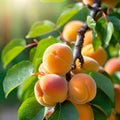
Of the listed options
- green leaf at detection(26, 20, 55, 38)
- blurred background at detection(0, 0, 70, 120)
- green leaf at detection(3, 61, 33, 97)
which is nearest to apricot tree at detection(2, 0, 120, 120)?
green leaf at detection(3, 61, 33, 97)

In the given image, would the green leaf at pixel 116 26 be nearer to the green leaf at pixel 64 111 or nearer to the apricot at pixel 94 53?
the apricot at pixel 94 53

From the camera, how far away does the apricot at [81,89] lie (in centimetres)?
73

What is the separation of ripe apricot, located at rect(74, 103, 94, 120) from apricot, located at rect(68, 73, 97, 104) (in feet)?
0.06

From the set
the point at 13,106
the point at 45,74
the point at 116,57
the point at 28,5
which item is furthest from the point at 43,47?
the point at 13,106

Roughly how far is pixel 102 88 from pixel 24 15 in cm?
312

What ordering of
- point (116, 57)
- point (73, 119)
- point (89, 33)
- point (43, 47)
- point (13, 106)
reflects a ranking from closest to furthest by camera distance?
point (73, 119) < point (43, 47) < point (89, 33) < point (116, 57) < point (13, 106)

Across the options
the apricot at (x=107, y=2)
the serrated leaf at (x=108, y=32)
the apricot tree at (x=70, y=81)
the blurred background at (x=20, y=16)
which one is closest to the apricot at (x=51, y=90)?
the apricot tree at (x=70, y=81)

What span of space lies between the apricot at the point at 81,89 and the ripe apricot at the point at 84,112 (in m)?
0.02

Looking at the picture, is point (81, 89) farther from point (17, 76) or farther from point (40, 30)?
point (40, 30)

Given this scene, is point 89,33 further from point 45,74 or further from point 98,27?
point 45,74

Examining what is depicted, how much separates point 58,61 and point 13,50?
33 cm

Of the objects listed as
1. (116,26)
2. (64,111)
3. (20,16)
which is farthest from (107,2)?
(20,16)

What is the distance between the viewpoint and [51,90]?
73cm

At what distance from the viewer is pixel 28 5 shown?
12.5ft
